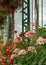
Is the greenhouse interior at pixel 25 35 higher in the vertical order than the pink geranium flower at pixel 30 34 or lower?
lower

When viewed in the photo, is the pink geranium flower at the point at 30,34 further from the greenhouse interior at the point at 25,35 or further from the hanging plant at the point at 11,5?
the hanging plant at the point at 11,5

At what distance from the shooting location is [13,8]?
32.3 feet

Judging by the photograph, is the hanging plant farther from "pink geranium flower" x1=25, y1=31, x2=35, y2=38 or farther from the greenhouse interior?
"pink geranium flower" x1=25, y1=31, x2=35, y2=38

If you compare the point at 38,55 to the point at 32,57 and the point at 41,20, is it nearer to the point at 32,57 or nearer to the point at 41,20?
the point at 32,57

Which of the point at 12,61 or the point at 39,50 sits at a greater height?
the point at 39,50

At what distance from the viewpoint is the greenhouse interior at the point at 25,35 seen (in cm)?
296

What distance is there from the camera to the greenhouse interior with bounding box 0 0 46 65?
2963 millimetres

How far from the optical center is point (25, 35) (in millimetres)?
3678

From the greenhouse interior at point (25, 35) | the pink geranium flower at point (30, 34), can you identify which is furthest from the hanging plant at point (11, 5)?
the pink geranium flower at point (30, 34)

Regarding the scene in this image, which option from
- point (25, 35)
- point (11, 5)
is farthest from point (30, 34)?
point (11, 5)

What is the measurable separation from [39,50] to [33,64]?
0.61 ft

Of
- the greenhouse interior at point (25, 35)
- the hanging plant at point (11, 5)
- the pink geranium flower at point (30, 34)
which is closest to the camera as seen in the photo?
the greenhouse interior at point (25, 35)

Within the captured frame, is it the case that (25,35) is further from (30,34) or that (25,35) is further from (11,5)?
(11,5)

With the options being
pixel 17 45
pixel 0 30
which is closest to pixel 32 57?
pixel 17 45
